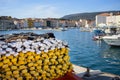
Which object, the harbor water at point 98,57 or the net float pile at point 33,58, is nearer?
the net float pile at point 33,58

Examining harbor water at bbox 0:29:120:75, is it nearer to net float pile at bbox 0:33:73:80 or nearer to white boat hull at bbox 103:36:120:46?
white boat hull at bbox 103:36:120:46

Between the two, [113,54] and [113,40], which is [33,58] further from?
[113,40]

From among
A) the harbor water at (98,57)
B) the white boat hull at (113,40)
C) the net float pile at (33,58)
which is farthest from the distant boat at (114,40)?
the net float pile at (33,58)

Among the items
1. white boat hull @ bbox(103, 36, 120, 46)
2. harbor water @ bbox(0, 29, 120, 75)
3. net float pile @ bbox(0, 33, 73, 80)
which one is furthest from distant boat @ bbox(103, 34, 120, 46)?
net float pile @ bbox(0, 33, 73, 80)

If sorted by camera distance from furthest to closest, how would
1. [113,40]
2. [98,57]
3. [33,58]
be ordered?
[113,40] → [98,57] → [33,58]

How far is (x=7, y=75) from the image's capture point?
5188mm

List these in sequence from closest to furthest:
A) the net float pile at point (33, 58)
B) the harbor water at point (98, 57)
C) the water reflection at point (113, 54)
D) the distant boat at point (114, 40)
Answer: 1. the net float pile at point (33, 58)
2. the harbor water at point (98, 57)
3. the water reflection at point (113, 54)
4. the distant boat at point (114, 40)

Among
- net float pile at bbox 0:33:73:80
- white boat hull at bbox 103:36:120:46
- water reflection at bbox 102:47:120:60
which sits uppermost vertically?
net float pile at bbox 0:33:73:80

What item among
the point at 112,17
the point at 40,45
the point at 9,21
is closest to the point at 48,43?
the point at 40,45

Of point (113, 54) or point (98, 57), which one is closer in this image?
point (98, 57)

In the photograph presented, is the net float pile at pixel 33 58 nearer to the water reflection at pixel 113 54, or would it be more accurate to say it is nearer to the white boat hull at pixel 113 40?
the water reflection at pixel 113 54

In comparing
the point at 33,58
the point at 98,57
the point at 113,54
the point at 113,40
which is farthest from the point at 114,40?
the point at 33,58

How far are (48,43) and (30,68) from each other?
815 mm

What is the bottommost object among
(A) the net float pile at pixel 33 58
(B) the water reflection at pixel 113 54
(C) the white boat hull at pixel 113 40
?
(B) the water reflection at pixel 113 54
